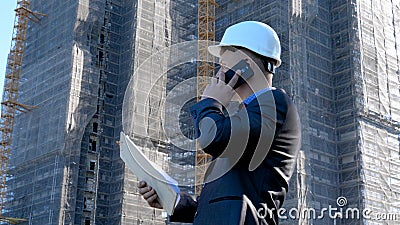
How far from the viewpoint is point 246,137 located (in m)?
2.09

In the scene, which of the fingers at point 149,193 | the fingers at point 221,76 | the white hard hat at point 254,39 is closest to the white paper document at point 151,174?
the fingers at point 149,193

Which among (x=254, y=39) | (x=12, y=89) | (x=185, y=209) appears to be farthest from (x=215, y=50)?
(x=12, y=89)

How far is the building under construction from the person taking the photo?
29.6 m

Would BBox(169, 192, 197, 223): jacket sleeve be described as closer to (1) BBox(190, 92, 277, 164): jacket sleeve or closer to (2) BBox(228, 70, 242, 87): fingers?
(1) BBox(190, 92, 277, 164): jacket sleeve

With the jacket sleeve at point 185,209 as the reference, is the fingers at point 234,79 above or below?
above

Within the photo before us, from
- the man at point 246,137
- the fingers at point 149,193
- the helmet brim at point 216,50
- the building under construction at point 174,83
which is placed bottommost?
the fingers at point 149,193

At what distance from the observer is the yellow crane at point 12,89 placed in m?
34.5

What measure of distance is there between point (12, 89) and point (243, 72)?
3575cm

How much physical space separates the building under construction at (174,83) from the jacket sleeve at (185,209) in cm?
2520

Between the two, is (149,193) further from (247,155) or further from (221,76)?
(221,76)

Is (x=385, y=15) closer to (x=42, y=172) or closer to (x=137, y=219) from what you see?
(x=137, y=219)

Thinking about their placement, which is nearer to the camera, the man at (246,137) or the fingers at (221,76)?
the man at (246,137)

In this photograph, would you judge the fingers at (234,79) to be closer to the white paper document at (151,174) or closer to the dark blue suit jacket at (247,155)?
the dark blue suit jacket at (247,155)

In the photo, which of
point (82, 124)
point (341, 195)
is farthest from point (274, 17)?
point (82, 124)
